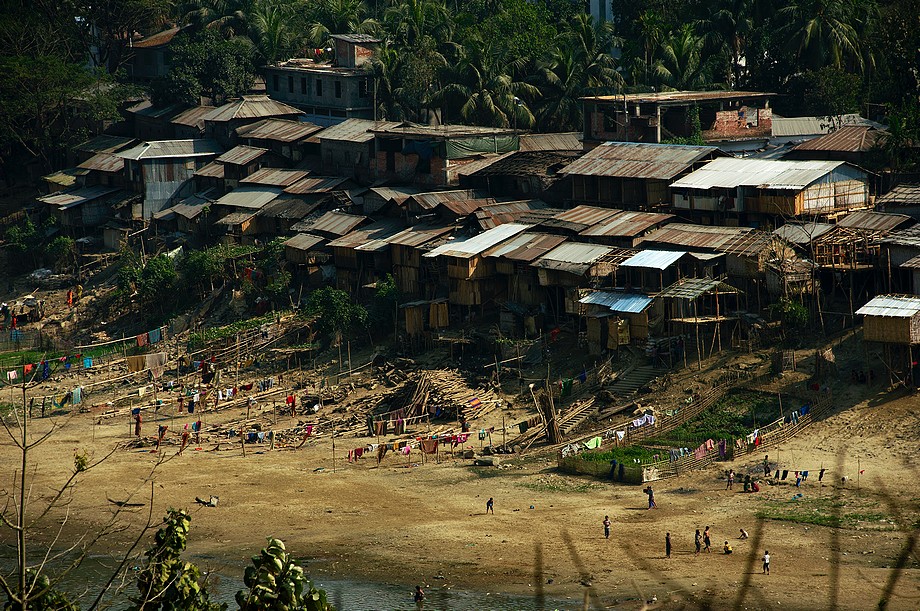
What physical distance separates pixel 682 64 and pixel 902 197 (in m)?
22.7

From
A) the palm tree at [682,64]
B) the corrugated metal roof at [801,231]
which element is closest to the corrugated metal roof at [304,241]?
the palm tree at [682,64]

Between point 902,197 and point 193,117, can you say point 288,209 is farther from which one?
point 902,197

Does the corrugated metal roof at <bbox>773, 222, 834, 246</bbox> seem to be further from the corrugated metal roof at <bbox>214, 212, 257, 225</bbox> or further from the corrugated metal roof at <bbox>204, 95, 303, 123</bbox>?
the corrugated metal roof at <bbox>204, 95, 303, 123</bbox>

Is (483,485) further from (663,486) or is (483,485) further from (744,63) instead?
(744,63)

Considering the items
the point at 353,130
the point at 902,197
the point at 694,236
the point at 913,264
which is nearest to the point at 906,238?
the point at 913,264

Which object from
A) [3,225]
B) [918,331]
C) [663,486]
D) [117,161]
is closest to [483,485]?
[663,486]

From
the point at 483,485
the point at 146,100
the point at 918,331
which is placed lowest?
the point at 483,485

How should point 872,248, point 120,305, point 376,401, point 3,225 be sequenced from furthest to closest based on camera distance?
1. point 3,225
2. point 120,305
3. point 376,401
4. point 872,248

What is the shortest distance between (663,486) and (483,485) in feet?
21.0

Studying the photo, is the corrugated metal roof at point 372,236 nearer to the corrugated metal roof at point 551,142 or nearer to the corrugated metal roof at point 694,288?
the corrugated metal roof at point 551,142

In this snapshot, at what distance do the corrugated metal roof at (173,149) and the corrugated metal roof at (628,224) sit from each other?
31316 millimetres

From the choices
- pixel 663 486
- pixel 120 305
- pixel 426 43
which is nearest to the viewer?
pixel 663 486

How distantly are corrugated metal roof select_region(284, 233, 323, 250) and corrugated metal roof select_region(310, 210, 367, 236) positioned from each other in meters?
0.65

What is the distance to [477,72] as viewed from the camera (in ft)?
254
